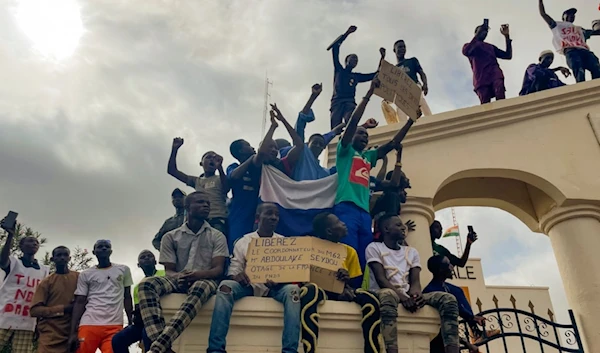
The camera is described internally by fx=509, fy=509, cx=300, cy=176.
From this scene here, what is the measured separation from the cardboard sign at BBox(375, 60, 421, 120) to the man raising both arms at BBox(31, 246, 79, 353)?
3.92 m

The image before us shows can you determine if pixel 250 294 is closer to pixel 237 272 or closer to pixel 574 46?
pixel 237 272

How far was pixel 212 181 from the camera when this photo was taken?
20.1 ft

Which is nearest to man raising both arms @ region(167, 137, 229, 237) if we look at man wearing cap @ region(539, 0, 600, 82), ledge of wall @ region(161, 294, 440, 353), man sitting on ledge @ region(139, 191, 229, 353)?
man sitting on ledge @ region(139, 191, 229, 353)

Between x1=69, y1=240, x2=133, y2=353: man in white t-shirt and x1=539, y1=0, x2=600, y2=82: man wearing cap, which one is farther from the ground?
x1=539, y1=0, x2=600, y2=82: man wearing cap

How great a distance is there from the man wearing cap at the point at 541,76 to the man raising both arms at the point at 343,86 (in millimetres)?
2750

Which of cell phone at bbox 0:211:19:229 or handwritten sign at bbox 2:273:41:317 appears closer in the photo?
handwritten sign at bbox 2:273:41:317

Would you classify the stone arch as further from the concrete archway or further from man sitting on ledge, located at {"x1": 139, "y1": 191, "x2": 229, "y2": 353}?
man sitting on ledge, located at {"x1": 139, "y1": 191, "x2": 229, "y2": 353}

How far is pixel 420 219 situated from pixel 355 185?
Result: 1382mm

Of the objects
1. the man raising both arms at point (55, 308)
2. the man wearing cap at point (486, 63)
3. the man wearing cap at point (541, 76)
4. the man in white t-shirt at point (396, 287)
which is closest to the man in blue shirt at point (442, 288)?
the man in white t-shirt at point (396, 287)

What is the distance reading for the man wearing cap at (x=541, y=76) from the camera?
28.1 feet

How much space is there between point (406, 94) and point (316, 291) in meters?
2.85

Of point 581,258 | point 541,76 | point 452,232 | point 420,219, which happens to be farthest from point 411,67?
point 452,232

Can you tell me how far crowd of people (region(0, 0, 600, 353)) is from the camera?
168 inches

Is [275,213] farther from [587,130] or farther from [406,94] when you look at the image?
[587,130]
